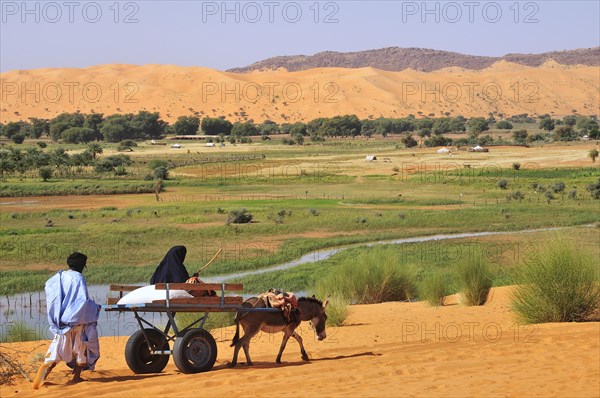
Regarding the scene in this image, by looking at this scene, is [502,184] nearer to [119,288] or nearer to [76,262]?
[119,288]

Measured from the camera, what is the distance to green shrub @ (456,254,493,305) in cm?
2133

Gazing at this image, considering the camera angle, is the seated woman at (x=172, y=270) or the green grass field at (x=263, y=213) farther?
the green grass field at (x=263, y=213)

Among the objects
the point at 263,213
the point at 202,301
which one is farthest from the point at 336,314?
the point at 263,213

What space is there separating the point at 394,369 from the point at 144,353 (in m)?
3.36

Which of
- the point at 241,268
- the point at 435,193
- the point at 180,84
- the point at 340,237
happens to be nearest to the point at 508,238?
the point at 340,237

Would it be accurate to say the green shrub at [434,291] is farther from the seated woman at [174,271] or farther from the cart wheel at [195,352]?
the seated woman at [174,271]

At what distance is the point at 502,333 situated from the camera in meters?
16.0

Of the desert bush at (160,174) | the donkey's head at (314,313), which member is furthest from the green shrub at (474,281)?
the desert bush at (160,174)

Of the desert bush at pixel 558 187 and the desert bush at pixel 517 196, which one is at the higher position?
the desert bush at pixel 558 187

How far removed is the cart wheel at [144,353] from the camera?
41.2 ft

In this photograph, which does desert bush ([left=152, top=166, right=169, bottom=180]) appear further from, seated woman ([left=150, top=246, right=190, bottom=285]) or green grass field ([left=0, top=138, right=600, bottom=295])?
seated woman ([left=150, top=246, right=190, bottom=285])

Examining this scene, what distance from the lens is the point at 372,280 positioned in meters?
23.8

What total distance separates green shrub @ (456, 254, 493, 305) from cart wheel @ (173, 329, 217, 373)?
10199mm

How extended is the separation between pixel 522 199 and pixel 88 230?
25.6 meters
